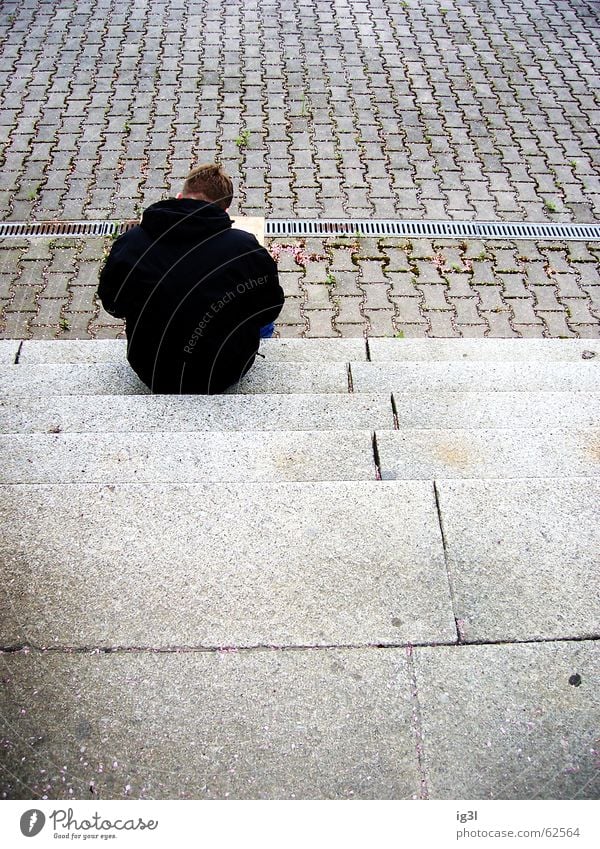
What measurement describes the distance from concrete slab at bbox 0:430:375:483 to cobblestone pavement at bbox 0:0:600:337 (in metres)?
2.41

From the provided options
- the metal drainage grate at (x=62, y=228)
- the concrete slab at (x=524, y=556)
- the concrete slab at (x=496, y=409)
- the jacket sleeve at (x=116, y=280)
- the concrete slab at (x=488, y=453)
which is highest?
the jacket sleeve at (x=116, y=280)

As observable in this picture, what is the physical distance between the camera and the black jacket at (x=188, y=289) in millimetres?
3424

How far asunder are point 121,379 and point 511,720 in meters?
2.85

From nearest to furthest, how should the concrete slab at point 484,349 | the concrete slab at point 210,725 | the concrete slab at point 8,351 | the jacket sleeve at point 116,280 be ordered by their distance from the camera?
the concrete slab at point 210,725 → the jacket sleeve at point 116,280 → the concrete slab at point 8,351 → the concrete slab at point 484,349

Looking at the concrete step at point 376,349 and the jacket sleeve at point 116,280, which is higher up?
the jacket sleeve at point 116,280

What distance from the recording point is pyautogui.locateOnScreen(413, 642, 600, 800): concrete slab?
202 cm

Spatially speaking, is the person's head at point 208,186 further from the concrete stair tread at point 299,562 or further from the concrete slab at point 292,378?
the concrete stair tread at point 299,562

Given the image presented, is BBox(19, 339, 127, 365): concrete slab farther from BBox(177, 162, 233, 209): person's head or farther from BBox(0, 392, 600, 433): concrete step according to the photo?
BBox(177, 162, 233, 209): person's head

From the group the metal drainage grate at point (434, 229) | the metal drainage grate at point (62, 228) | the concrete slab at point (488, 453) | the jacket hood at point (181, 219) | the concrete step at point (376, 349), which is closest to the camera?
the concrete slab at point (488, 453)

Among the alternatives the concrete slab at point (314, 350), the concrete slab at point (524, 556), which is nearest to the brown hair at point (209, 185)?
the concrete slab at point (314, 350)

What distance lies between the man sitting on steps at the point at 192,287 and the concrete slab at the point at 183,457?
0.69m

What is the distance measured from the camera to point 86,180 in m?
6.63

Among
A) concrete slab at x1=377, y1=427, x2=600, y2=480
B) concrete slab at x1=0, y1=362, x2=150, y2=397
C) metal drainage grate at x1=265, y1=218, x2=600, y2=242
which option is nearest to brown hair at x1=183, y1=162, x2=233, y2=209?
concrete slab at x1=0, y1=362, x2=150, y2=397

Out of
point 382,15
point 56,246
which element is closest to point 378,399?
point 56,246
